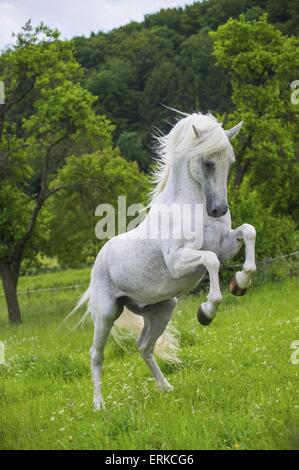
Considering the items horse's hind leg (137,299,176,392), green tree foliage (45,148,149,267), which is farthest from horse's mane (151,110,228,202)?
green tree foliage (45,148,149,267)

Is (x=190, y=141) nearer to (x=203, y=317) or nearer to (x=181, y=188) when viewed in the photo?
(x=181, y=188)

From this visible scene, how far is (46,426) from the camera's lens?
702 centimetres

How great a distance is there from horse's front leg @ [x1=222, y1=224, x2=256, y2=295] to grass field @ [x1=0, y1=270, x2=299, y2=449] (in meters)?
1.10

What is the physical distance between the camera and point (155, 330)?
770cm

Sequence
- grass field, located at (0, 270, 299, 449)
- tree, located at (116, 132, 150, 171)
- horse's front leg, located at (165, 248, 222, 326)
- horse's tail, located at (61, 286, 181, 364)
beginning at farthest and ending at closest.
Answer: tree, located at (116, 132, 150, 171), horse's tail, located at (61, 286, 181, 364), horse's front leg, located at (165, 248, 222, 326), grass field, located at (0, 270, 299, 449)

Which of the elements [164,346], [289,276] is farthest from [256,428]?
[289,276]

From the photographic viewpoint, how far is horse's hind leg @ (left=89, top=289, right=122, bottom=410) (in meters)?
7.58

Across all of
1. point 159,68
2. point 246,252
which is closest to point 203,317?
point 246,252

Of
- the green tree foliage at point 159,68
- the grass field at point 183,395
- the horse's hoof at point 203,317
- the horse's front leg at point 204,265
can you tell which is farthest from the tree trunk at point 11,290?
the green tree foliage at point 159,68

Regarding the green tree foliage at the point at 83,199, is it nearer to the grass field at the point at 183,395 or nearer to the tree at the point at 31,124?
the tree at the point at 31,124

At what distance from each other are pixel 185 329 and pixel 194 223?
594cm

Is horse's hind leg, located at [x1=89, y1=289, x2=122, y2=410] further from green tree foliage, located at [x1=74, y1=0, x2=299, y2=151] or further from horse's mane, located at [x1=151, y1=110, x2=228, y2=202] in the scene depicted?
green tree foliage, located at [x1=74, y1=0, x2=299, y2=151]

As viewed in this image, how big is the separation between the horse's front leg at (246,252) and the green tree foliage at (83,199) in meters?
18.7

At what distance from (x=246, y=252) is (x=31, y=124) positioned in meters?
19.8
